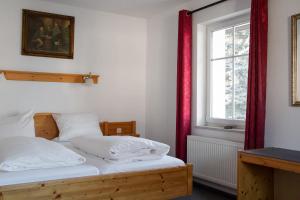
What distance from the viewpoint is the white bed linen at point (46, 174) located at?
1937 mm

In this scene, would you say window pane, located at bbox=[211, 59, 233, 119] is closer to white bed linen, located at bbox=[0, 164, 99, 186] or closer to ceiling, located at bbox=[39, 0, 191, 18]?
ceiling, located at bbox=[39, 0, 191, 18]

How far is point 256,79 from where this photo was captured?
2.71 m

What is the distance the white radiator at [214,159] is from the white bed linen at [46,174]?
1411 millimetres

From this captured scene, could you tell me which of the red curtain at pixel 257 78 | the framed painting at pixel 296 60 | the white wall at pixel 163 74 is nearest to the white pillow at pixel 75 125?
the white wall at pixel 163 74

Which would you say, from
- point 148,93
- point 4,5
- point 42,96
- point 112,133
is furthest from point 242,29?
point 4,5

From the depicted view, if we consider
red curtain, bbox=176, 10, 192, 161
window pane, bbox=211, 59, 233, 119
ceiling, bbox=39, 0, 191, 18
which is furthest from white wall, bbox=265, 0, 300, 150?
ceiling, bbox=39, 0, 191, 18

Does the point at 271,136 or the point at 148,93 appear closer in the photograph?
the point at 271,136

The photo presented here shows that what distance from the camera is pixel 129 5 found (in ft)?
12.4

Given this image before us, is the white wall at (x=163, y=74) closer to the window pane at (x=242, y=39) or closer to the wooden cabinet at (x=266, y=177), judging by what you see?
the window pane at (x=242, y=39)

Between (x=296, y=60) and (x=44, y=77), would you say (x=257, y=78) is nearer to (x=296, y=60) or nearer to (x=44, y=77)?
(x=296, y=60)

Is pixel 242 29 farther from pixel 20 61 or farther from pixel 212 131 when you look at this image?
pixel 20 61

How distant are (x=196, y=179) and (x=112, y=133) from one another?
4.04 feet

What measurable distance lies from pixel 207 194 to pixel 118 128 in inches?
57.9

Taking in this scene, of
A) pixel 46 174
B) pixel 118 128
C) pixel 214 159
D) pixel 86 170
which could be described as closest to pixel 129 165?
pixel 86 170
